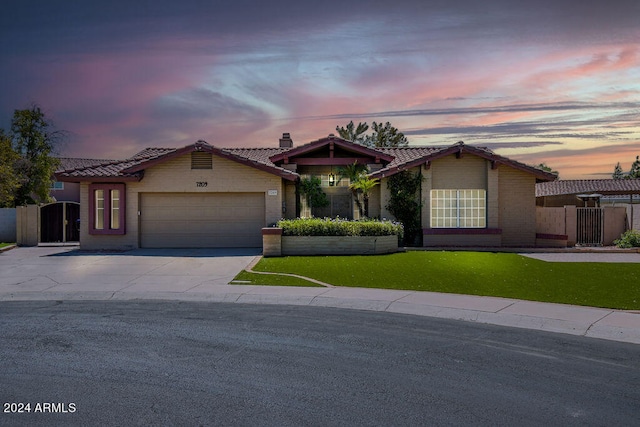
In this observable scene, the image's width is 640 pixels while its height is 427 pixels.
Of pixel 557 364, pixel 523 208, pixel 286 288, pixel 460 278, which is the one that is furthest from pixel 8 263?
pixel 523 208

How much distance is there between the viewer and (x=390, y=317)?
10.6 meters

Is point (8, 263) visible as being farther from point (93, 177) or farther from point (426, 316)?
point (426, 316)

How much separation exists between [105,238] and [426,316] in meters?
16.1

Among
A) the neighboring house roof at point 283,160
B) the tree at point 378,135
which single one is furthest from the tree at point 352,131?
the neighboring house roof at point 283,160

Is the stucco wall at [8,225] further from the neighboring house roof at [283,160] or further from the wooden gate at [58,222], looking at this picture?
the neighboring house roof at [283,160]

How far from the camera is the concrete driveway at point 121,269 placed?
14195mm

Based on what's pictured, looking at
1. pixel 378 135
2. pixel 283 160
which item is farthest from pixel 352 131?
pixel 283 160

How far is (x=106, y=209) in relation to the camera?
74.3ft

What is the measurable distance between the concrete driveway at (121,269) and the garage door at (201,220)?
96 centimetres

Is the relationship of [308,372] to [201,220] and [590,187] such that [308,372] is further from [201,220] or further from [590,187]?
[590,187]

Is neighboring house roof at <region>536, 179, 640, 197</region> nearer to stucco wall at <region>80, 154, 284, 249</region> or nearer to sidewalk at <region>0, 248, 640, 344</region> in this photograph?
sidewalk at <region>0, 248, 640, 344</region>

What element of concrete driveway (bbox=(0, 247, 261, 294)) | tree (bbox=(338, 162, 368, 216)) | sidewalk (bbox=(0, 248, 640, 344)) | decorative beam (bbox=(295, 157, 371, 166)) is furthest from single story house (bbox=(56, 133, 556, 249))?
sidewalk (bbox=(0, 248, 640, 344))

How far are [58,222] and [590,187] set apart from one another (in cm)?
3821

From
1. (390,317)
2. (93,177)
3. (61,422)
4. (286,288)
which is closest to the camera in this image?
(61,422)
